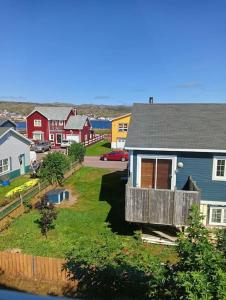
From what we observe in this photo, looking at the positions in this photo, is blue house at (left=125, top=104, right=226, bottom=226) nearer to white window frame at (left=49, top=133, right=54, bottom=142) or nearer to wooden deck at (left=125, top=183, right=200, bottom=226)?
wooden deck at (left=125, top=183, right=200, bottom=226)

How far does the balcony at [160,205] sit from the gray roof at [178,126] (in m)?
3.16

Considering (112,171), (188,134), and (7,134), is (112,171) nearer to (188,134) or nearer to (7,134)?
(7,134)

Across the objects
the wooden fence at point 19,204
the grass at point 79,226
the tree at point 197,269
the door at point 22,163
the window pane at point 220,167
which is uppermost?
the window pane at point 220,167

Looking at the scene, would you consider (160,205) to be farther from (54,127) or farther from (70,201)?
(54,127)

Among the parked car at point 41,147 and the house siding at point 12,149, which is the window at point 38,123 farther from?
the house siding at point 12,149

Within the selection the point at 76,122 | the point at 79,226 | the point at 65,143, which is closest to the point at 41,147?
the point at 65,143

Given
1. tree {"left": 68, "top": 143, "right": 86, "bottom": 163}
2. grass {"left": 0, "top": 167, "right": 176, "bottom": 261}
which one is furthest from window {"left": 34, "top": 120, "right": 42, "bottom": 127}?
grass {"left": 0, "top": 167, "right": 176, "bottom": 261}

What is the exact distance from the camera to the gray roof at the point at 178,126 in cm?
1606

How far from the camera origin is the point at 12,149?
29422mm

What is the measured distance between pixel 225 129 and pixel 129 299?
36.8ft

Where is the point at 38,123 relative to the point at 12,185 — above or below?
above

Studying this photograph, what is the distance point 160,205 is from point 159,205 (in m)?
0.05

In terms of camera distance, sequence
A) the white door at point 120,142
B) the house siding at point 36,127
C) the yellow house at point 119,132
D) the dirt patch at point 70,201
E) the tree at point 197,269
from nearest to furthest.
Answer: the tree at point 197,269, the dirt patch at point 70,201, the yellow house at point 119,132, the white door at point 120,142, the house siding at point 36,127

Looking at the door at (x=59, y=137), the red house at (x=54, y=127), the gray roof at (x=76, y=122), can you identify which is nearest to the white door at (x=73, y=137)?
the red house at (x=54, y=127)
